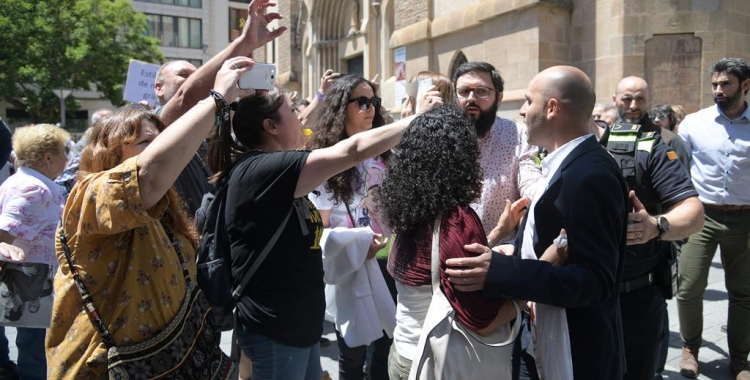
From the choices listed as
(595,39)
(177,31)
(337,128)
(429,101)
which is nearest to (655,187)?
(429,101)

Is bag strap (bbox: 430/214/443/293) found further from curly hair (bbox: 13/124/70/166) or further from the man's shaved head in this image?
curly hair (bbox: 13/124/70/166)

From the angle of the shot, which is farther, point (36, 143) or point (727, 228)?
point (727, 228)

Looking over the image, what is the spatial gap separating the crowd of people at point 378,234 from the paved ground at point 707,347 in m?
1.46

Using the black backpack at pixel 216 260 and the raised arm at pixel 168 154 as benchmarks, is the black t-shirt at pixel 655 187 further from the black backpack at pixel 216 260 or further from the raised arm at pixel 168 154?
the raised arm at pixel 168 154

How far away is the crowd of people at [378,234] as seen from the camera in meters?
1.85

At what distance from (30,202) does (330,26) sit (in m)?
18.1

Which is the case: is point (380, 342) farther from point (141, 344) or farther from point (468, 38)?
point (468, 38)

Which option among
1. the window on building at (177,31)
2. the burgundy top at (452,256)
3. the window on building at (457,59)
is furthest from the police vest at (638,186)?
the window on building at (177,31)

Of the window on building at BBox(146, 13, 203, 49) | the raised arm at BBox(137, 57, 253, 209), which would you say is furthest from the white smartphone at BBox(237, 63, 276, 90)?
the window on building at BBox(146, 13, 203, 49)

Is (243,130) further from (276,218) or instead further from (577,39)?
(577,39)

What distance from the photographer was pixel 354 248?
3301mm

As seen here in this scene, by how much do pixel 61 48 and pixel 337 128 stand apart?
32753 mm

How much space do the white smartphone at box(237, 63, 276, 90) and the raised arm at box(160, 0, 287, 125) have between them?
0.69 m

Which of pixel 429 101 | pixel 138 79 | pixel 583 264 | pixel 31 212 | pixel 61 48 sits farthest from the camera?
pixel 61 48
